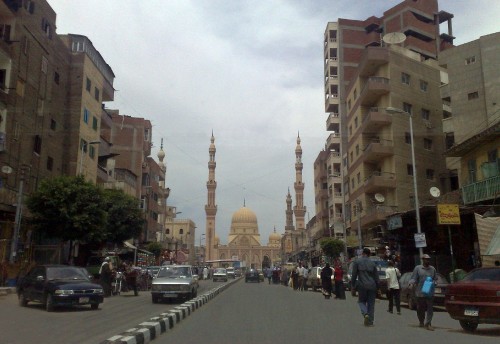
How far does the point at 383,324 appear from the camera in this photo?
463 inches

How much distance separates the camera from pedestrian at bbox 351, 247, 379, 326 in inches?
433

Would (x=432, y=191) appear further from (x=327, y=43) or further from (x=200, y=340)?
(x=327, y=43)

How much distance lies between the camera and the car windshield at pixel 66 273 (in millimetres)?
16156

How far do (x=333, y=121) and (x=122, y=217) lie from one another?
28316 mm

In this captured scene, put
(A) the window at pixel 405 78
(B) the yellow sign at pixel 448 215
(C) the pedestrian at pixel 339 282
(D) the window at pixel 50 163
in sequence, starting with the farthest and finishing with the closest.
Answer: (A) the window at pixel 405 78 < (D) the window at pixel 50 163 < (C) the pedestrian at pixel 339 282 < (B) the yellow sign at pixel 448 215

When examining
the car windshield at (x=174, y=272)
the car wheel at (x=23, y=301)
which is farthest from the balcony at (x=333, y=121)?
the car wheel at (x=23, y=301)

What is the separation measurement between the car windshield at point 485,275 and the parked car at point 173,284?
1119 cm

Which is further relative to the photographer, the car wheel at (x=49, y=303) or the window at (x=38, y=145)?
the window at (x=38, y=145)

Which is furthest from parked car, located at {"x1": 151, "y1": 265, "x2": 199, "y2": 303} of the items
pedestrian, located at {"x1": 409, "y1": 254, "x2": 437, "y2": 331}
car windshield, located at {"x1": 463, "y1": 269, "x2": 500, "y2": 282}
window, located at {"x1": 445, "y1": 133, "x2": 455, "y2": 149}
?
window, located at {"x1": 445, "y1": 133, "x2": 455, "y2": 149}

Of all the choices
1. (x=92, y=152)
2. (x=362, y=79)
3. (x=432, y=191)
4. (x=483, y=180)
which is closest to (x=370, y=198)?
(x=362, y=79)

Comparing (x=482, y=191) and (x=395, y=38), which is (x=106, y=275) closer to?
(x=482, y=191)

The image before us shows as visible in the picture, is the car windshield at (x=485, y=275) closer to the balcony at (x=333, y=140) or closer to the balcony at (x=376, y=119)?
the balcony at (x=376, y=119)

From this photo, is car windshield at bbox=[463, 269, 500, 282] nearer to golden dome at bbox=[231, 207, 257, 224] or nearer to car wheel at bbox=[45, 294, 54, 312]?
car wheel at bbox=[45, 294, 54, 312]

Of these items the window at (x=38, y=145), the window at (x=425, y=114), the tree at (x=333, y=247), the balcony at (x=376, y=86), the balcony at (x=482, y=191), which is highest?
the balcony at (x=376, y=86)
